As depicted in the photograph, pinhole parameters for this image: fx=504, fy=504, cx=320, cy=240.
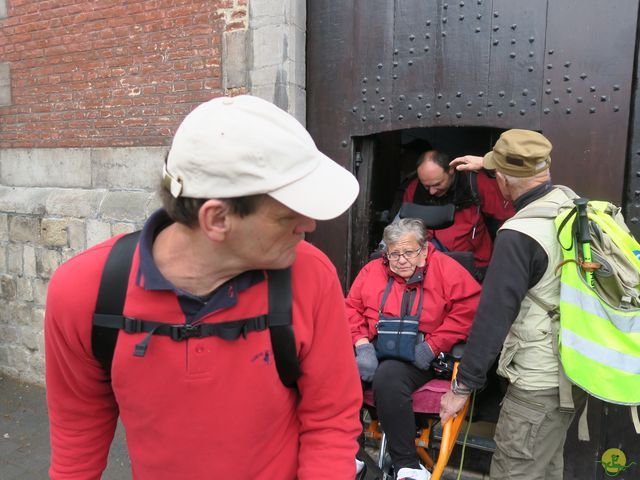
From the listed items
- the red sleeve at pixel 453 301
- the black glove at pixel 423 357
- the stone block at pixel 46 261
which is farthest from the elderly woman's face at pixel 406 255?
the stone block at pixel 46 261

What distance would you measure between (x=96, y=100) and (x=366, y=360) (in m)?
3.05

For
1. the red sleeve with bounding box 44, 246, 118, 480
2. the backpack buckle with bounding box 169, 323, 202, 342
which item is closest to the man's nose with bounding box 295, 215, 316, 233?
the backpack buckle with bounding box 169, 323, 202, 342

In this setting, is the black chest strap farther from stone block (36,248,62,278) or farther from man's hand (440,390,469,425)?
stone block (36,248,62,278)

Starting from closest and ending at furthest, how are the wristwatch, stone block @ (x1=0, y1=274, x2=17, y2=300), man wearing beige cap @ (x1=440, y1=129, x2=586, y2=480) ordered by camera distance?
man wearing beige cap @ (x1=440, y1=129, x2=586, y2=480)
the wristwatch
stone block @ (x1=0, y1=274, x2=17, y2=300)

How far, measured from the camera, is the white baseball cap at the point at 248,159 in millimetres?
1041

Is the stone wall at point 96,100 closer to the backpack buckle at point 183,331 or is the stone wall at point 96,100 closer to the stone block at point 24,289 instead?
the stone block at point 24,289

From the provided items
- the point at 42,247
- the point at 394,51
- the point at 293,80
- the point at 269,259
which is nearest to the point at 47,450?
→ the point at 42,247

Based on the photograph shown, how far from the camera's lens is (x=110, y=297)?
1229 mm

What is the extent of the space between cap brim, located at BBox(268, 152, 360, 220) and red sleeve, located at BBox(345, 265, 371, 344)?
1.91 m

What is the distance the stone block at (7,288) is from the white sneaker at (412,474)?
12.8 feet

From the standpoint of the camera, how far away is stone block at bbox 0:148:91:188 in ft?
14.0

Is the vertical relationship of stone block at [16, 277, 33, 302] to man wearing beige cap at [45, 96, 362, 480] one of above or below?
below

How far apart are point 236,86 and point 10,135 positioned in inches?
103

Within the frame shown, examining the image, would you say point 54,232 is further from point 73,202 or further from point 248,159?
point 248,159
